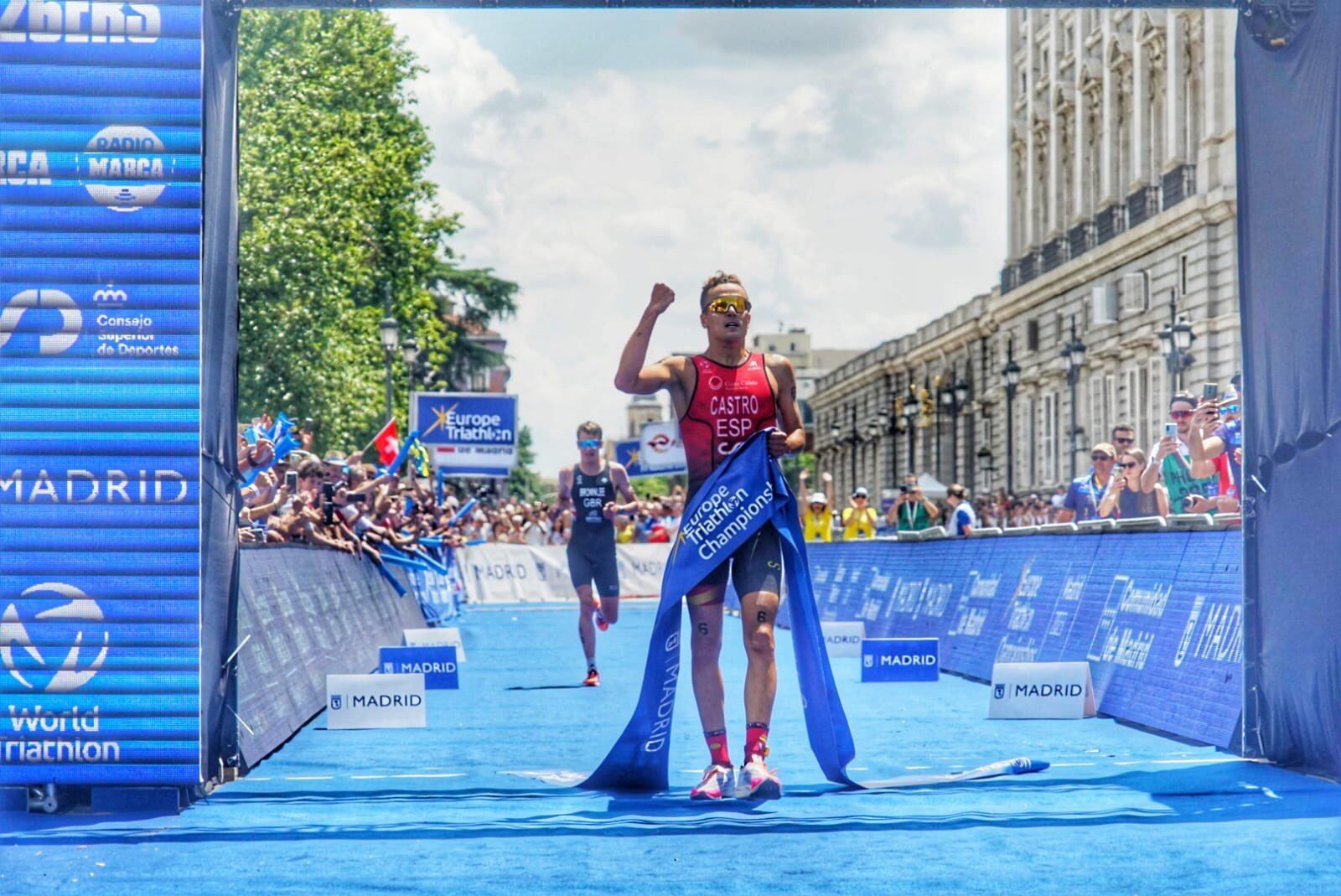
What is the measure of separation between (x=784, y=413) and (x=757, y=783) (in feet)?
5.26

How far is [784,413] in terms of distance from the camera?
8.73m

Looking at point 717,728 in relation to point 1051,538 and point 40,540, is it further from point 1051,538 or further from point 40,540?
point 1051,538

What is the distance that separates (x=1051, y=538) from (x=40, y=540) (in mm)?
8439

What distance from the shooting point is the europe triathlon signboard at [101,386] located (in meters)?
8.03

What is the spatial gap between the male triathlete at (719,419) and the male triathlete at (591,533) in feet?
22.3

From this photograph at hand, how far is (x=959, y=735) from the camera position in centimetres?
1120

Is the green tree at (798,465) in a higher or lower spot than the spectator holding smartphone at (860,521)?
higher


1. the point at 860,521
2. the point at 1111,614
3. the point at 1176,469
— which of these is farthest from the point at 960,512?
the point at 1111,614

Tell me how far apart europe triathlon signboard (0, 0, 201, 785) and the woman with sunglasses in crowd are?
849 centimetres

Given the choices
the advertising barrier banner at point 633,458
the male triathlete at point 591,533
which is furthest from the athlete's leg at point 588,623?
the advertising barrier banner at point 633,458

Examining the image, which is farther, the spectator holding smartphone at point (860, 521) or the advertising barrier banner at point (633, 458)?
the advertising barrier banner at point (633, 458)

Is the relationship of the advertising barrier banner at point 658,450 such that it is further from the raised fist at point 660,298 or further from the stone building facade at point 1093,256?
the raised fist at point 660,298

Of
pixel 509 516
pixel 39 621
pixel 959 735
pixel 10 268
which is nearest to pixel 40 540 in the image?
pixel 39 621

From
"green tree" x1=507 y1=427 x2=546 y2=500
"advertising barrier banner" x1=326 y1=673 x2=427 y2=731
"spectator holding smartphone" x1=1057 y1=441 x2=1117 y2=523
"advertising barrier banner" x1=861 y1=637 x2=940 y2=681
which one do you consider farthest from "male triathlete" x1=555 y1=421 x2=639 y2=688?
"green tree" x1=507 y1=427 x2=546 y2=500
